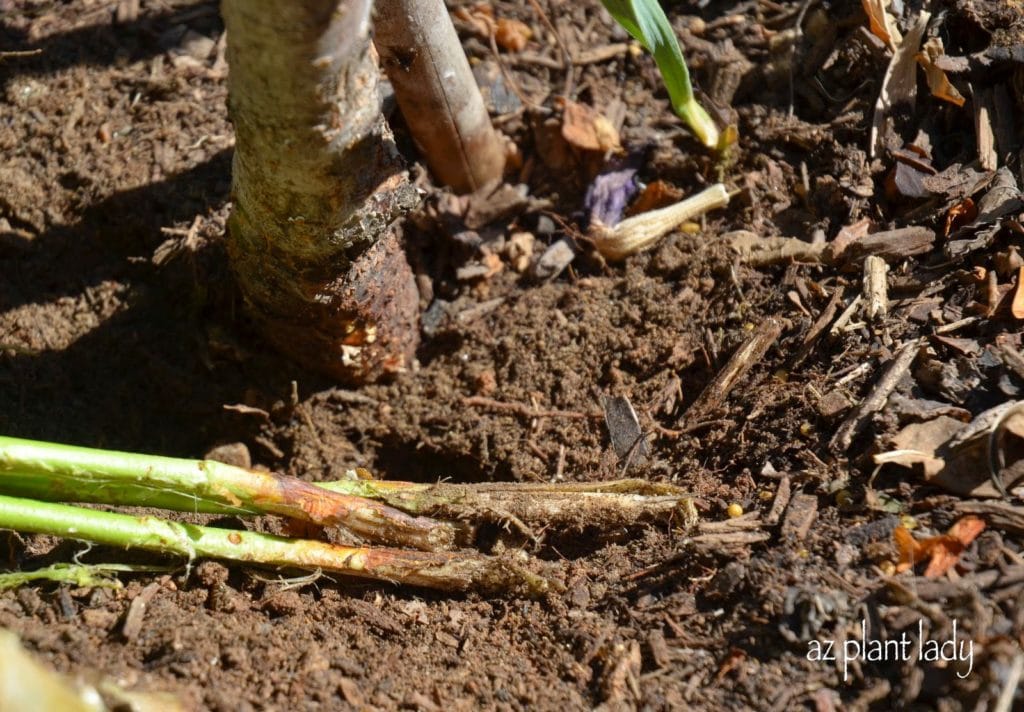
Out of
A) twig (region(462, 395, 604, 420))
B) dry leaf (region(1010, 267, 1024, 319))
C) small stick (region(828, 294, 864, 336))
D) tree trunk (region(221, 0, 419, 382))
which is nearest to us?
tree trunk (region(221, 0, 419, 382))

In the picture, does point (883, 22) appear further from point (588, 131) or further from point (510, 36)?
point (510, 36)

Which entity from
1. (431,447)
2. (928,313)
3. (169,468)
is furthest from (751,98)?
(169,468)

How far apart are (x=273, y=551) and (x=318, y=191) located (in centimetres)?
71

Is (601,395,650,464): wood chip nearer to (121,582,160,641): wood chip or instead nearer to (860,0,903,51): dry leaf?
(121,582,160,641): wood chip

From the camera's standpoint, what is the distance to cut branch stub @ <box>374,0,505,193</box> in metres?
1.83

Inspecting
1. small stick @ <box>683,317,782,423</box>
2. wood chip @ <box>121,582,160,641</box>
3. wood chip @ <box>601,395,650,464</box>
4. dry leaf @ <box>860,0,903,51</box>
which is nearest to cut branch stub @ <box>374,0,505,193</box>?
wood chip @ <box>601,395,650,464</box>

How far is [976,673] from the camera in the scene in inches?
48.7

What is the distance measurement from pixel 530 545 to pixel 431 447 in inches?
17.0

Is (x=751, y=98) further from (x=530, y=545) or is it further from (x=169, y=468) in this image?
(x=169, y=468)

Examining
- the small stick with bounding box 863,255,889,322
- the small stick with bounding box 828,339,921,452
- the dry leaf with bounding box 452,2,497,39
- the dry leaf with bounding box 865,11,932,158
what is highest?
the dry leaf with bounding box 452,2,497,39

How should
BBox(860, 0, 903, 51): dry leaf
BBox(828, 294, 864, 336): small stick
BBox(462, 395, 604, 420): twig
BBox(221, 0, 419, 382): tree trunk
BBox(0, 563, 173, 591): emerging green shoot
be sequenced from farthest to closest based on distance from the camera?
BBox(860, 0, 903, 51): dry leaf, BBox(462, 395, 604, 420): twig, BBox(828, 294, 864, 336): small stick, BBox(0, 563, 173, 591): emerging green shoot, BBox(221, 0, 419, 382): tree trunk

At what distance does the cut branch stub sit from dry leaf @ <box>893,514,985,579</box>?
1.40 m

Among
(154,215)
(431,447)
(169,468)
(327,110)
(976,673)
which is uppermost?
(327,110)

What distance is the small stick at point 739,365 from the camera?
180 centimetres
